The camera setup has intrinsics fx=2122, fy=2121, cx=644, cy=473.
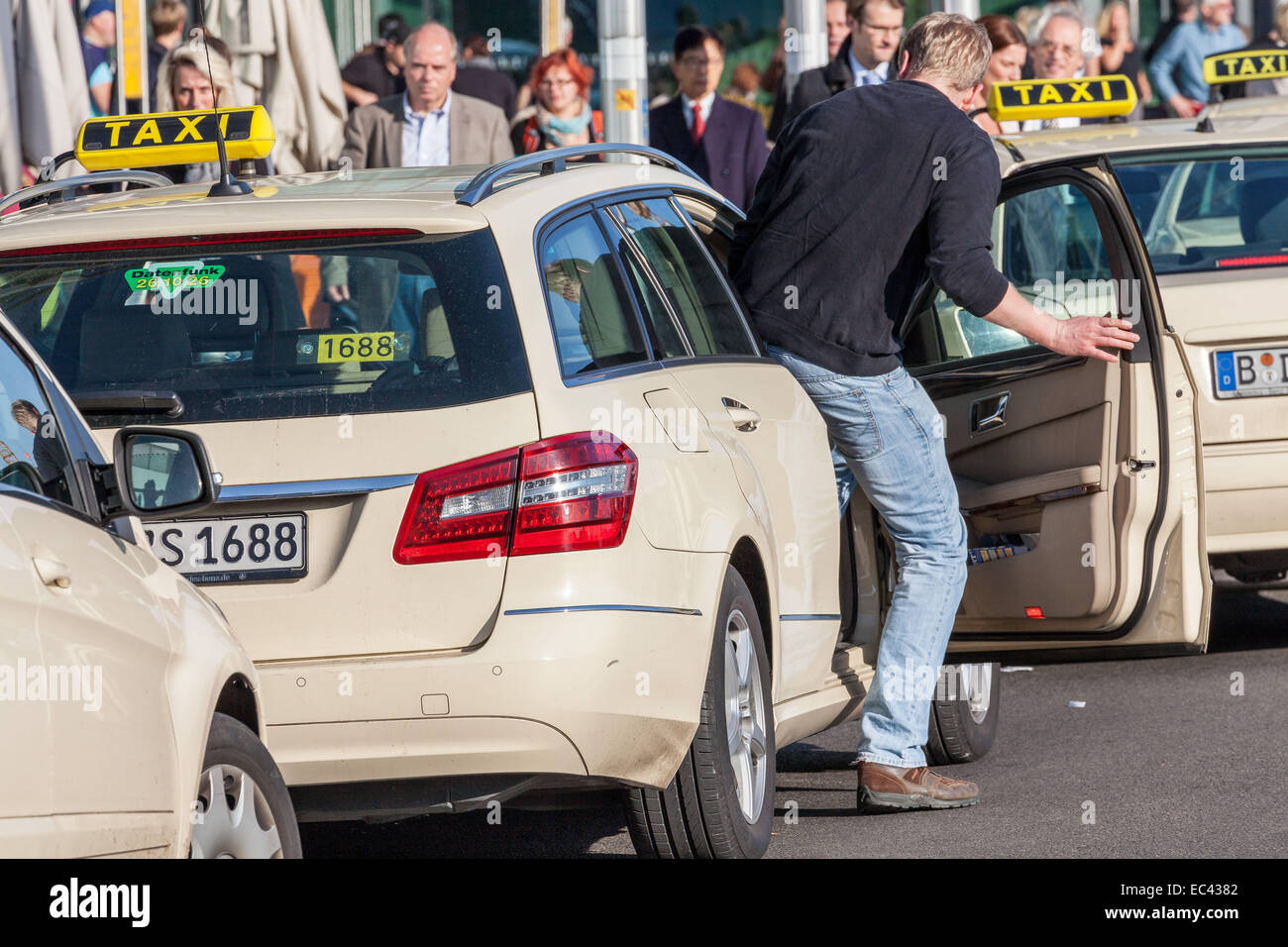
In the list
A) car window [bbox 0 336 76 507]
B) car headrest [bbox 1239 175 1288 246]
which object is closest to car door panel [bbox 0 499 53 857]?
car window [bbox 0 336 76 507]

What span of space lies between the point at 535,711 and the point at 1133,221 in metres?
2.61

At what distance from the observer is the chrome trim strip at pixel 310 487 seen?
4.29 m

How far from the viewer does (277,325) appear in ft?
15.1

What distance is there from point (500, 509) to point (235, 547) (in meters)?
0.57

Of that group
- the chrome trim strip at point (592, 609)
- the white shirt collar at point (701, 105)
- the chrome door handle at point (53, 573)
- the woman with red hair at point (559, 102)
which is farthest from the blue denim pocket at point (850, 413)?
the white shirt collar at point (701, 105)

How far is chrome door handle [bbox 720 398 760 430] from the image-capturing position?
5082 millimetres

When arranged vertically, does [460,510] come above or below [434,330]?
below

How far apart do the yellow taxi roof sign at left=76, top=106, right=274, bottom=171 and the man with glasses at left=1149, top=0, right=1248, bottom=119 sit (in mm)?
10832

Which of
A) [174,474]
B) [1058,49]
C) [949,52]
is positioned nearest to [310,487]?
[174,474]

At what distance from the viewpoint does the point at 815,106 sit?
580 cm

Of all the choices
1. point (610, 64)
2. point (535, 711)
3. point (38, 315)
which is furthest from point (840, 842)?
point (610, 64)

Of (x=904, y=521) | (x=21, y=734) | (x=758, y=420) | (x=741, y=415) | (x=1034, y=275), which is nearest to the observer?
(x=21, y=734)

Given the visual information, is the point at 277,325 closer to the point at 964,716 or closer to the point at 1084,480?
the point at 1084,480

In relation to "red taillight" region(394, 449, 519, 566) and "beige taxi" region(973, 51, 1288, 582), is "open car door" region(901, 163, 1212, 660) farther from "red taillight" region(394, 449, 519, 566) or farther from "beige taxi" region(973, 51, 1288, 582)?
"red taillight" region(394, 449, 519, 566)
